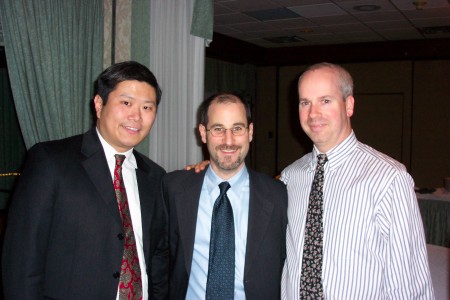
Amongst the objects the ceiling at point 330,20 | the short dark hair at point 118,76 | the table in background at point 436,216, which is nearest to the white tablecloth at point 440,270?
the short dark hair at point 118,76

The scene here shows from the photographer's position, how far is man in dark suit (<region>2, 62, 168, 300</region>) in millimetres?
1631

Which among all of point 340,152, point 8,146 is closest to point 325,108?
point 340,152

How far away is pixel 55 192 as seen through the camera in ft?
5.50

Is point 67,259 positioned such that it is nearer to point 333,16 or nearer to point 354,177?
point 354,177

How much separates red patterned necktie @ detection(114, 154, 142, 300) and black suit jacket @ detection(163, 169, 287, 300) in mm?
172

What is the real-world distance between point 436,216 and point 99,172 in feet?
14.5

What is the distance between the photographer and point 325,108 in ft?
6.17

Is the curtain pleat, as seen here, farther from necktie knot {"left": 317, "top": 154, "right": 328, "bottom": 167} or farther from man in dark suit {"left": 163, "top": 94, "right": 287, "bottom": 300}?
necktie knot {"left": 317, "top": 154, "right": 328, "bottom": 167}

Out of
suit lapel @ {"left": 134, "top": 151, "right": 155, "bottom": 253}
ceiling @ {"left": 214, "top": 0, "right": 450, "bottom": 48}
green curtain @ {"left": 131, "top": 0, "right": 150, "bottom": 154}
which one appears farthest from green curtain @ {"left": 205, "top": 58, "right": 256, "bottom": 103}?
suit lapel @ {"left": 134, "top": 151, "right": 155, "bottom": 253}

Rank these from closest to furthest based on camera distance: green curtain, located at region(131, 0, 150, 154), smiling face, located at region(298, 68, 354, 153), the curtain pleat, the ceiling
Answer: smiling face, located at region(298, 68, 354, 153) → green curtain, located at region(131, 0, 150, 154) → the curtain pleat → the ceiling

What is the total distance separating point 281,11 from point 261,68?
3962mm

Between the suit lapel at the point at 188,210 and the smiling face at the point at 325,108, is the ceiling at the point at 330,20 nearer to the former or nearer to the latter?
the smiling face at the point at 325,108

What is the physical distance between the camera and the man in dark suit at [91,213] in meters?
1.63

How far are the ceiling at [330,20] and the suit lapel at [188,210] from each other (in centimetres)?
383
